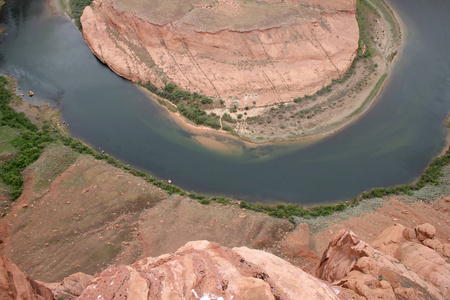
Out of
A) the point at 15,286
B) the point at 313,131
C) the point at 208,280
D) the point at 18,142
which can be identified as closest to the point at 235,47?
the point at 313,131

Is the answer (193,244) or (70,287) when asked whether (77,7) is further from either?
(193,244)

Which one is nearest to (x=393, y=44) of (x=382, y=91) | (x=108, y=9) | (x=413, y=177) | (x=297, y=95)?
(x=382, y=91)

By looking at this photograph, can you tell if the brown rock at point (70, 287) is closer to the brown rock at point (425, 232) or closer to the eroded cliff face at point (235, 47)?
the brown rock at point (425, 232)

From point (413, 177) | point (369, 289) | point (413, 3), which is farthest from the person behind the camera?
point (413, 3)

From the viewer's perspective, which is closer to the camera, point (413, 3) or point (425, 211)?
point (425, 211)

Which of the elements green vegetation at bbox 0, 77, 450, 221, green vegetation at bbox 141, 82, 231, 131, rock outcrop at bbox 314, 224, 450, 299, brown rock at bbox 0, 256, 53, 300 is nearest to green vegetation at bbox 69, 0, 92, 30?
green vegetation at bbox 141, 82, 231, 131

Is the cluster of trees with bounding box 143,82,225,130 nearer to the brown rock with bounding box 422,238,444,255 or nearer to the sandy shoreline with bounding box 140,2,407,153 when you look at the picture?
the sandy shoreline with bounding box 140,2,407,153

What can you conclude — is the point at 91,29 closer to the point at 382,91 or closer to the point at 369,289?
the point at 382,91
